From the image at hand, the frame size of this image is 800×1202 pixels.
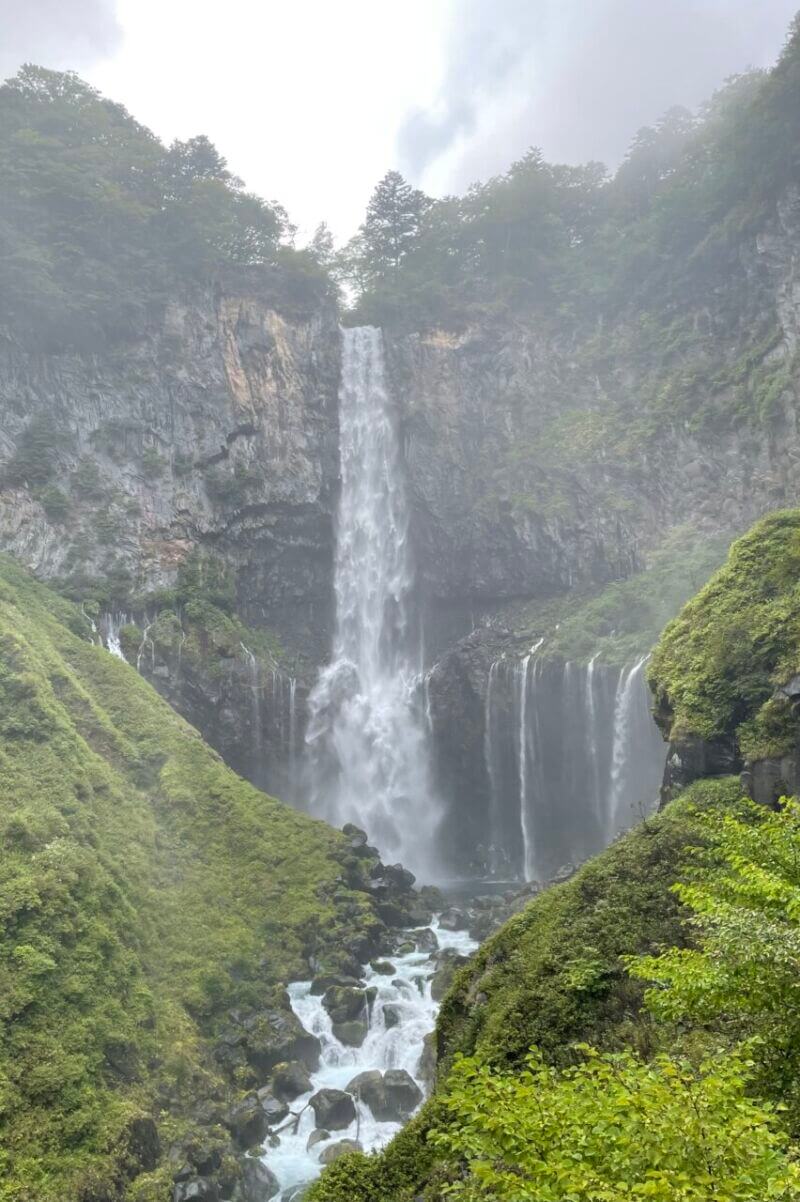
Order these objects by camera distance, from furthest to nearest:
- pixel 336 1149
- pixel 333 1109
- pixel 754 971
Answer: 1. pixel 333 1109
2. pixel 336 1149
3. pixel 754 971

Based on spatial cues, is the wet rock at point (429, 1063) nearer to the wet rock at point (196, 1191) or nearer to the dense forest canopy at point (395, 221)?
the wet rock at point (196, 1191)

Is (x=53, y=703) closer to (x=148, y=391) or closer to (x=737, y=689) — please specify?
(x=737, y=689)

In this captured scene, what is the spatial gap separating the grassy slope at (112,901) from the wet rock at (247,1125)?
2.55ft

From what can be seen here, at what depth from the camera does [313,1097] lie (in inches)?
642

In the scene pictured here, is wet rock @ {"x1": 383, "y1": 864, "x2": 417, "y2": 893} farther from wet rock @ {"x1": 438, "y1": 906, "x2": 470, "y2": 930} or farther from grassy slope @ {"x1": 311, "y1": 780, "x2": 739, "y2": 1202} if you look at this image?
grassy slope @ {"x1": 311, "y1": 780, "x2": 739, "y2": 1202}

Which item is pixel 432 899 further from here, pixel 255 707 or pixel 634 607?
pixel 634 607

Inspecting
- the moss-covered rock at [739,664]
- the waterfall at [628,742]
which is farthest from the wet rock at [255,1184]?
the waterfall at [628,742]

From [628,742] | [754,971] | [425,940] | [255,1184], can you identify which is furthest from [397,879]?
[754,971]

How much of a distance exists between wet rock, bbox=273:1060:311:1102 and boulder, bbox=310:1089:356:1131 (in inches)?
30.3

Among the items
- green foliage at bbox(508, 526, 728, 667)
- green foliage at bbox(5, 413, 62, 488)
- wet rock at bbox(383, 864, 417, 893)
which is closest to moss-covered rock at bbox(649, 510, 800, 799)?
wet rock at bbox(383, 864, 417, 893)

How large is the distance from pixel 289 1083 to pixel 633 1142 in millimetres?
15411

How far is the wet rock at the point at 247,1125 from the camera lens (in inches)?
602

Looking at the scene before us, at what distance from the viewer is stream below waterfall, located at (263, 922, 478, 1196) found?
15133 mm

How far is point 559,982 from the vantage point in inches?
384
